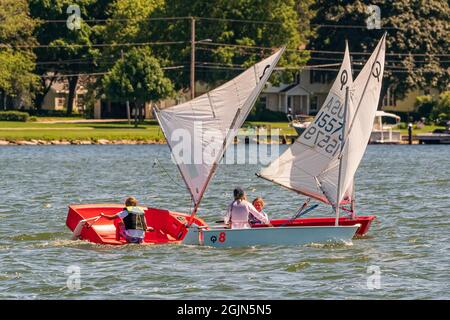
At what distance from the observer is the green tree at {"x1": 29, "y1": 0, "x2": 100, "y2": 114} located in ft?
428

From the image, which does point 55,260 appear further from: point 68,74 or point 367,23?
point 68,74

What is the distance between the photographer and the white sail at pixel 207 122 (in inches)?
1356

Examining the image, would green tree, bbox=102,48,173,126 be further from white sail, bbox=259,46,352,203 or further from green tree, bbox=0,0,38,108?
white sail, bbox=259,46,352,203

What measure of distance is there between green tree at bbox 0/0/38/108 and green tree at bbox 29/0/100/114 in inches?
74.4

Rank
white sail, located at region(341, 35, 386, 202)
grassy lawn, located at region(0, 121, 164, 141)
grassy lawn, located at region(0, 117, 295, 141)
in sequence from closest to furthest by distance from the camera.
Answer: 1. white sail, located at region(341, 35, 386, 202)
2. grassy lawn, located at region(0, 121, 164, 141)
3. grassy lawn, located at region(0, 117, 295, 141)

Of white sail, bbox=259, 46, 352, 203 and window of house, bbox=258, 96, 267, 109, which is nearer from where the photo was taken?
white sail, bbox=259, 46, 352, 203

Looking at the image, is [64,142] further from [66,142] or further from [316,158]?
[316,158]

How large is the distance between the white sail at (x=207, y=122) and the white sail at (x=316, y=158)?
1.54 metres

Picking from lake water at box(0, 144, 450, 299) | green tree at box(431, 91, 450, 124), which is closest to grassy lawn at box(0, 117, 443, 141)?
green tree at box(431, 91, 450, 124)

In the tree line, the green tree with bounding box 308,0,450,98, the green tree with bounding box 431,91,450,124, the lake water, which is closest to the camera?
the lake water

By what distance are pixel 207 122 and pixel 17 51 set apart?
313ft

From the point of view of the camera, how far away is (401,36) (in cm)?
12425

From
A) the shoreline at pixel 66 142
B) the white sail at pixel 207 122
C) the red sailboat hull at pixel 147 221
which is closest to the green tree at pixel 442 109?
the shoreline at pixel 66 142
